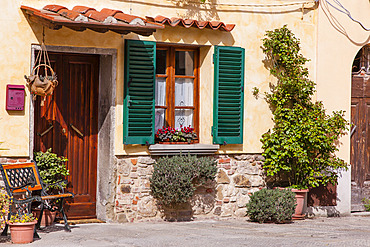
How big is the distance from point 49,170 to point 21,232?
4.55 feet

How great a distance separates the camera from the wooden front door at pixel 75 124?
8.45m

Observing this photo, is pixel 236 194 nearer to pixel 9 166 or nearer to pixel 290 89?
pixel 290 89

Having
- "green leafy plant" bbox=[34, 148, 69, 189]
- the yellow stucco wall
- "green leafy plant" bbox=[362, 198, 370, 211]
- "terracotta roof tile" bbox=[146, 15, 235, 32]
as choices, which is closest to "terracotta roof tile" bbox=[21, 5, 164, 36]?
the yellow stucco wall

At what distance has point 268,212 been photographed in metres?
8.88

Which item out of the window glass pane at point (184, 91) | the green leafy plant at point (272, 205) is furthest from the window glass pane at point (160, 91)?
the green leafy plant at point (272, 205)

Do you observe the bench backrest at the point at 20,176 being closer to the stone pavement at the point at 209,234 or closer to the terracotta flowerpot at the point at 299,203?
the stone pavement at the point at 209,234

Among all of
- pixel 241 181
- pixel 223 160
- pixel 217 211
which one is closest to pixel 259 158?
pixel 241 181

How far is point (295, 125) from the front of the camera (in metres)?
9.48

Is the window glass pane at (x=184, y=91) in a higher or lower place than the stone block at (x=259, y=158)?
higher

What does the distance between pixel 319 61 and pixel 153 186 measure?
356 cm

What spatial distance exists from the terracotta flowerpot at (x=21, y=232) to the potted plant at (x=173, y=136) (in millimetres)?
2574

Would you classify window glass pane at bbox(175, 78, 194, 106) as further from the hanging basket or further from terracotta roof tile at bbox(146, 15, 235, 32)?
the hanging basket

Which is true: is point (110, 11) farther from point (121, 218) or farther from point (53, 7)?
point (121, 218)

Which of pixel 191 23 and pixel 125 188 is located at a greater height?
pixel 191 23
